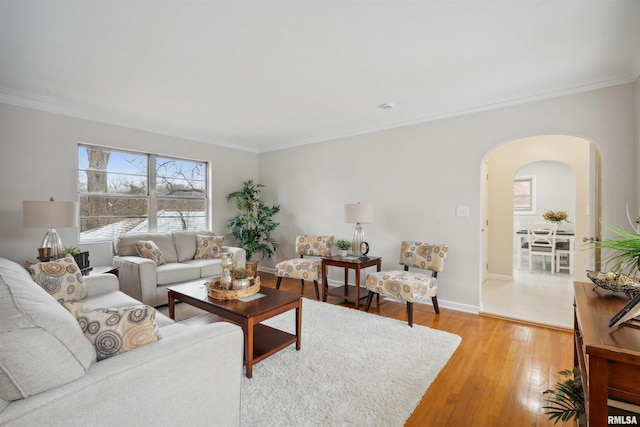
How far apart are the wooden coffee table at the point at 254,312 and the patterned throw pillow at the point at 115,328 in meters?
0.85

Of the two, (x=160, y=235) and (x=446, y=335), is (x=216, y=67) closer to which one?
(x=160, y=235)

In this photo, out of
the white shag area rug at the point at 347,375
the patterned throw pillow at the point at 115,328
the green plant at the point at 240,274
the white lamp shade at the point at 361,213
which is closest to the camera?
the patterned throw pillow at the point at 115,328

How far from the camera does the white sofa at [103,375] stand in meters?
0.91

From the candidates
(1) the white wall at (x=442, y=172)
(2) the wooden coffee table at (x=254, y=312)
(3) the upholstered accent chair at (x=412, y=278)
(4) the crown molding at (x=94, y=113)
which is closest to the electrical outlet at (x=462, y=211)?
(1) the white wall at (x=442, y=172)

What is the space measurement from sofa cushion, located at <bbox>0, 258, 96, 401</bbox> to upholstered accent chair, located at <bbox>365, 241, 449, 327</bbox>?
2603 mm

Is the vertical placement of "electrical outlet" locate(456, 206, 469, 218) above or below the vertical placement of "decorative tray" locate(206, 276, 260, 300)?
above

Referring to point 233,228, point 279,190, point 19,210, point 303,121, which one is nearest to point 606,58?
point 303,121

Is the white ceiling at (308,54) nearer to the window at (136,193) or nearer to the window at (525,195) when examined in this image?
the window at (136,193)

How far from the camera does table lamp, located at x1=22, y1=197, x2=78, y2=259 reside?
9.37 feet

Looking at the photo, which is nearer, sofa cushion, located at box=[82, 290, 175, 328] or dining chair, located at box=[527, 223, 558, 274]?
sofa cushion, located at box=[82, 290, 175, 328]

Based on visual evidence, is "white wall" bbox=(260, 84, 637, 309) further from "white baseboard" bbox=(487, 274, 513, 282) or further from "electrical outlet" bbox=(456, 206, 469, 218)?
"white baseboard" bbox=(487, 274, 513, 282)

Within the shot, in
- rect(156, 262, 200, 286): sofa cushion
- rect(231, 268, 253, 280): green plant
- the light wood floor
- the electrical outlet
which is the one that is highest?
the electrical outlet

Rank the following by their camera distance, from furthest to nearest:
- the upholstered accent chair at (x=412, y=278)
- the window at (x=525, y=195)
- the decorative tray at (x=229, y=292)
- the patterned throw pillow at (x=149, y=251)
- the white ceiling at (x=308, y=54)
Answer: the window at (x=525, y=195) → the patterned throw pillow at (x=149, y=251) → the upholstered accent chair at (x=412, y=278) → the decorative tray at (x=229, y=292) → the white ceiling at (x=308, y=54)

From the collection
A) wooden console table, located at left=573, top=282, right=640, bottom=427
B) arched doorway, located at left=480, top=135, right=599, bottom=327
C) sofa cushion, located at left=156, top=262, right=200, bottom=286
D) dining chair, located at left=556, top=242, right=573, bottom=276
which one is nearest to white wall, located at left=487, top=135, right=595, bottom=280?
arched doorway, located at left=480, top=135, right=599, bottom=327
